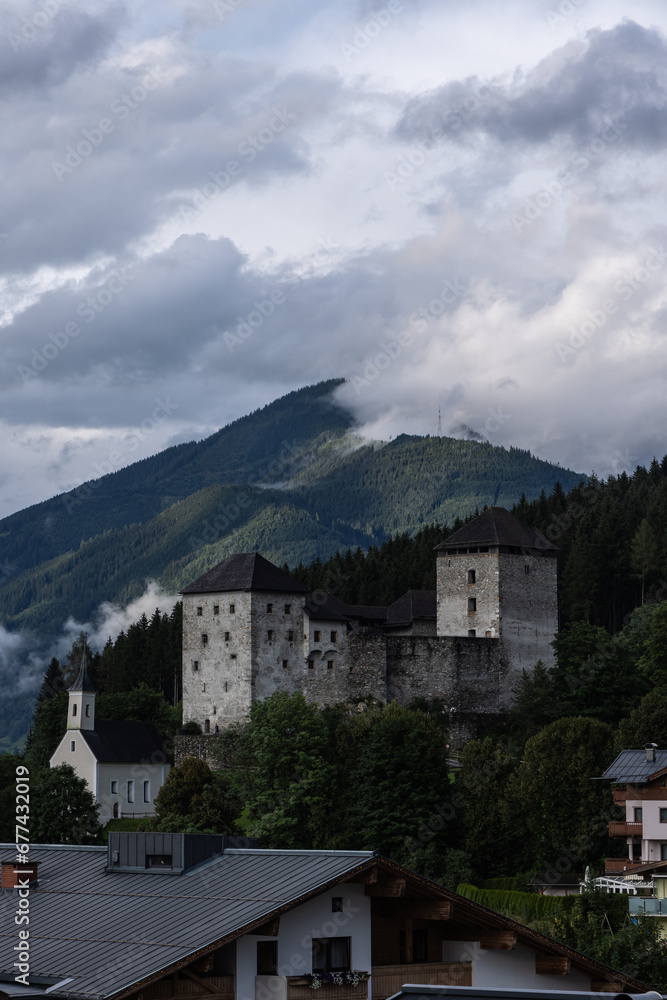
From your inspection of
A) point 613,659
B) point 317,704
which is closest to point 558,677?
point 613,659

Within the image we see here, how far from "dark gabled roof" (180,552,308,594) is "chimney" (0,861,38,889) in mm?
68352

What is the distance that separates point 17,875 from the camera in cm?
2647

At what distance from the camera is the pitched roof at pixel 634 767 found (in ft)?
206

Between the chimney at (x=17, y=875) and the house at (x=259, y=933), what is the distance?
0.24 metres

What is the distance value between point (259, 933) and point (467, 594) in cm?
7554

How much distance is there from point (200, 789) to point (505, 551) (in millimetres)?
26301

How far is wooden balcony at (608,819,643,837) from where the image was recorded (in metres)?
62.5

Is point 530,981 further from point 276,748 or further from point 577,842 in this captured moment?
point 276,748

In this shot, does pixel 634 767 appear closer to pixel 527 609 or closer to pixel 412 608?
pixel 527 609

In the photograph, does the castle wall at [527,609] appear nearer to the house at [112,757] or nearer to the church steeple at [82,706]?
the house at [112,757]

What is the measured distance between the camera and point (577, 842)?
66.5m

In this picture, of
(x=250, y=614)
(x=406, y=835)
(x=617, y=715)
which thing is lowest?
(x=406, y=835)

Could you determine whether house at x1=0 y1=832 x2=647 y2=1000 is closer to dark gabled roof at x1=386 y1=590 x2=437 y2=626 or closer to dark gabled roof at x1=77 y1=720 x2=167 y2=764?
dark gabled roof at x1=77 y1=720 x2=167 y2=764

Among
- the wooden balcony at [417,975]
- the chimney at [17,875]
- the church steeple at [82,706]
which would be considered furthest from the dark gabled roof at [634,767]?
the church steeple at [82,706]
